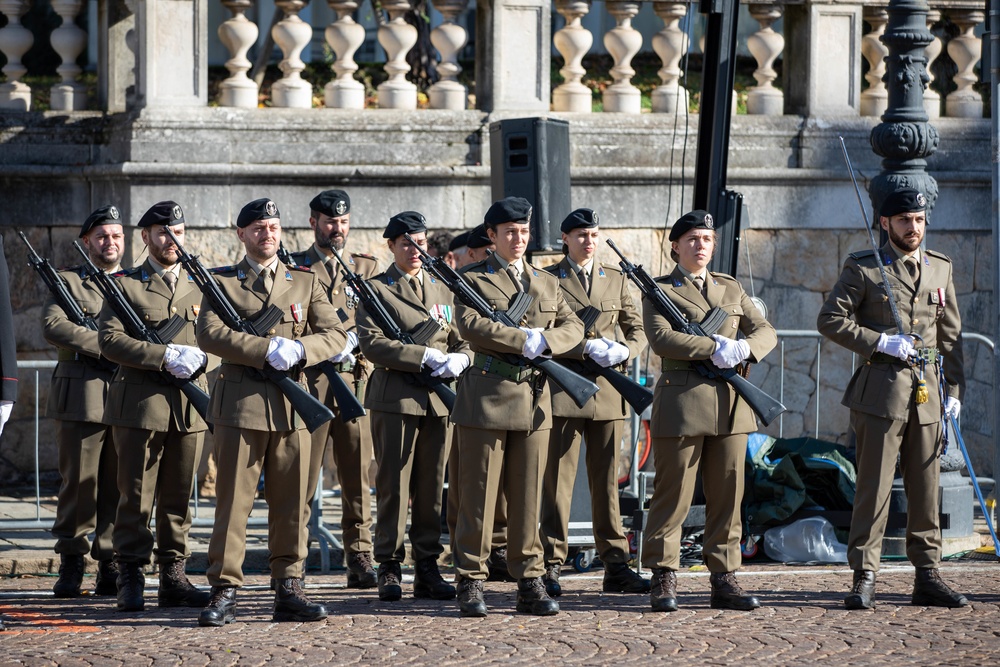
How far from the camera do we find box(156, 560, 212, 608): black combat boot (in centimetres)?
775

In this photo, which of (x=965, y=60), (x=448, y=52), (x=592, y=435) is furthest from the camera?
(x=965, y=60)

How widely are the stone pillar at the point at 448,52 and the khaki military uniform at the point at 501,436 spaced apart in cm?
339

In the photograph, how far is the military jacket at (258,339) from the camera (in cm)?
712

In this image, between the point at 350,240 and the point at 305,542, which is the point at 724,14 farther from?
the point at 305,542

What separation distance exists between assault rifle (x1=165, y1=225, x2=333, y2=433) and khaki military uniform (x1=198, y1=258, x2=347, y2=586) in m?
0.04

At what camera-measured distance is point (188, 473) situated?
7895 mm

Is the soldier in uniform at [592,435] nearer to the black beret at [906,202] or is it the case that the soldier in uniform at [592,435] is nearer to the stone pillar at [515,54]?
the black beret at [906,202]

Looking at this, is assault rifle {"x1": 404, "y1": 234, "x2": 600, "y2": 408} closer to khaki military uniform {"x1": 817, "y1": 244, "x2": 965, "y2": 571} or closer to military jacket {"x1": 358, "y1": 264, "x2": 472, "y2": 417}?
military jacket {"x1": 358, "y1": 264, "x2": 472, "y2": 417}

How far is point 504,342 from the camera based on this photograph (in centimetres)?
736

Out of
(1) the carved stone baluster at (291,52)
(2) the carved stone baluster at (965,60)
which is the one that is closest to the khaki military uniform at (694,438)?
(1) the carved stone baluster at (291,52)

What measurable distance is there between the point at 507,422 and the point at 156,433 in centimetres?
173

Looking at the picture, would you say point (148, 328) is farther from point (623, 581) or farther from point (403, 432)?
point (623, 581)

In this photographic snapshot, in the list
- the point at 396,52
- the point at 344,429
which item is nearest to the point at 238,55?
the point at 396,52

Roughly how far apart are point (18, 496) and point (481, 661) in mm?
4992
